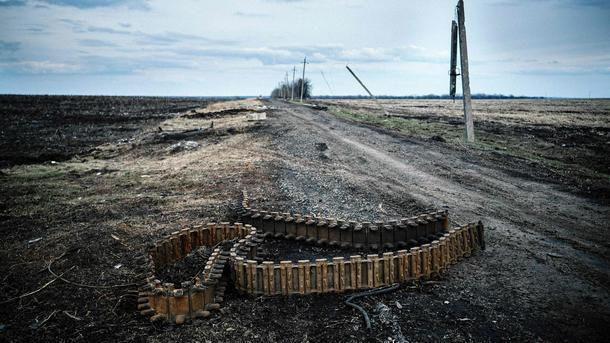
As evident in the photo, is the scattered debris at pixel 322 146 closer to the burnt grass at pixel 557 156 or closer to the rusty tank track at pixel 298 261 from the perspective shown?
the burnt grass at pixel 557 156

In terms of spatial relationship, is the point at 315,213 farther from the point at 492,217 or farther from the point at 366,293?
the point at 492,217

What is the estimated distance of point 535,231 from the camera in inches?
343

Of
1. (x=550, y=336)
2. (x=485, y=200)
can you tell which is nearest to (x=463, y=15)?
(x=485, y=200)

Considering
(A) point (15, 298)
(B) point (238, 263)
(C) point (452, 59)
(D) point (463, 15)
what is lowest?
(A) point (15, 298)

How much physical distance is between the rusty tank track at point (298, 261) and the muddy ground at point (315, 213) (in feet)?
0.77

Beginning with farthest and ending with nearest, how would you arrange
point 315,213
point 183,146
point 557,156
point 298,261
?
point 183,146, point 557,156, point 315,213, point 298,261

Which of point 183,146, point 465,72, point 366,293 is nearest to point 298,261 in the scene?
point 366,293

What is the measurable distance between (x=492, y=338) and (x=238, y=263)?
378 centimetres

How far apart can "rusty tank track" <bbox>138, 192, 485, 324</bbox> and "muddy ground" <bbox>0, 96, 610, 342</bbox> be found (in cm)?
24

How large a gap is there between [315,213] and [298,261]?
10.7ft

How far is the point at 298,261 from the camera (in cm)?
655

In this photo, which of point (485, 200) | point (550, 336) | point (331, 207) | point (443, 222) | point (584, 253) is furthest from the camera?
point (485, 200)

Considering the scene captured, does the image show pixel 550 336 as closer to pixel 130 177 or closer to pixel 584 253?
pixel 584 253

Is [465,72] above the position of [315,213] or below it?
above
